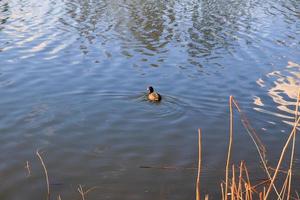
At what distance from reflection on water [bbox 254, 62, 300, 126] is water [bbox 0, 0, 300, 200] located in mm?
32

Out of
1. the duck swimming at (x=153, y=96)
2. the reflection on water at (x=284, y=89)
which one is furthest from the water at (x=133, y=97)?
the duck swimming at (x=153, y=96)

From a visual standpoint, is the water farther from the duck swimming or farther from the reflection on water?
the duck swimming

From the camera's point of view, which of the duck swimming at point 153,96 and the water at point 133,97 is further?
the duck swimming at point 153,96

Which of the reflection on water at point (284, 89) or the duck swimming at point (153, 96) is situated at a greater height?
the duck swimming at point (153, 96)

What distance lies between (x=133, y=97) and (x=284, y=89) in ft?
14.7

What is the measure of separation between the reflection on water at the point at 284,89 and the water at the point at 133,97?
0.11 ft

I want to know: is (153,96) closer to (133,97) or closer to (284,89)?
(133,97)

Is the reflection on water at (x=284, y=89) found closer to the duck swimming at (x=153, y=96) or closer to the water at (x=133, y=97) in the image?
the water at (x=133, y=97)

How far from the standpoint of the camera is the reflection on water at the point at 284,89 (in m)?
11.4

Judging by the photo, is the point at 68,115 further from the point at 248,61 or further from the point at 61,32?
the point at 61,32

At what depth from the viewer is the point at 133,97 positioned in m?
12.2

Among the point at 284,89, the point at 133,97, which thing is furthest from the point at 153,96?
the point at 284,89

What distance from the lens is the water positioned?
27.1ft

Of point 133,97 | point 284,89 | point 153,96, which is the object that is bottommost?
point 284,89
